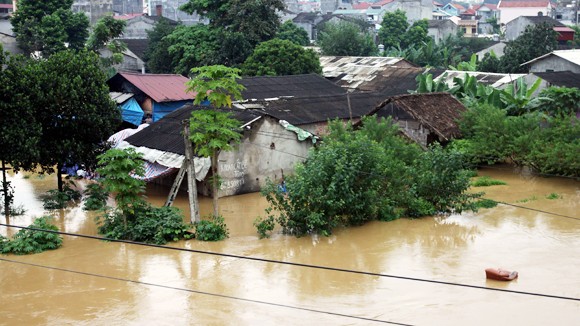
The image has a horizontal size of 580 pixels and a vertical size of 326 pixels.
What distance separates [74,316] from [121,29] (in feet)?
67.4

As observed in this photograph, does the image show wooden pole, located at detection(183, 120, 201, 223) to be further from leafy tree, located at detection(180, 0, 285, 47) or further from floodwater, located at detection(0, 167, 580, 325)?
leafy tree, located at detection(180, 0, 285, 47)

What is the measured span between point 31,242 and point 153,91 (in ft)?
39.2

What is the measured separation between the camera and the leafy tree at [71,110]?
53.7 ft

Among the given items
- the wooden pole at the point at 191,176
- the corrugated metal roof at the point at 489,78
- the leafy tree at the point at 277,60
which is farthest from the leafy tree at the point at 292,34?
the wooden pole at the point at 191,176

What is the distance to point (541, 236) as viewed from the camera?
1455 cm

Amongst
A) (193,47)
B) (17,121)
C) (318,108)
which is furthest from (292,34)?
(17,121)

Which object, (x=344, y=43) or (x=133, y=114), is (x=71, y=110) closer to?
(x=133, y=114)

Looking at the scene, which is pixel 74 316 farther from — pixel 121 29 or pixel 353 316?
pixel 121 29

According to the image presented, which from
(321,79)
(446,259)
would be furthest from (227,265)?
(321,79)

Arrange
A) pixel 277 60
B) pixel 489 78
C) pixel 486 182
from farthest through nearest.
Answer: pixel 277 60
pixel 489 78
pixel 486 182

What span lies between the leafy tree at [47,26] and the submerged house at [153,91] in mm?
7706

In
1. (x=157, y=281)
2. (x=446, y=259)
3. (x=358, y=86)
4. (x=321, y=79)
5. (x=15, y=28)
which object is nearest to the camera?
(x=157, y=281)

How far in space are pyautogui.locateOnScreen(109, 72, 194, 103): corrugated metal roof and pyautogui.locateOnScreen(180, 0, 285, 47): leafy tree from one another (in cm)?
577

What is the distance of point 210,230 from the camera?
47.3 ft
